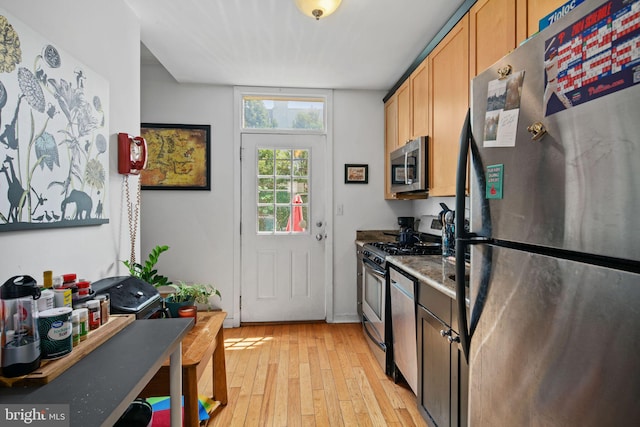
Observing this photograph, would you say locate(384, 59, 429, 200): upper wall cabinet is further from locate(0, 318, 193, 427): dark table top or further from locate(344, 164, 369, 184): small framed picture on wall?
locate(0, 318, 193, 427): dark table top

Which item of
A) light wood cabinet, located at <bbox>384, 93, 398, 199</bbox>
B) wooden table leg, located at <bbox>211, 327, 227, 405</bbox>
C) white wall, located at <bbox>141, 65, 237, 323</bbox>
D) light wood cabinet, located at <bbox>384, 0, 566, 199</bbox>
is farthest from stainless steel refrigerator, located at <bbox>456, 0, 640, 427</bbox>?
white wall, located at <bbox>141, 65, 237, 323</bbox>

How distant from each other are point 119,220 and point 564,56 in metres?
2.09

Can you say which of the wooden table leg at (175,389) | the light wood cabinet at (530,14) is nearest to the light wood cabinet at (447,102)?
the light wood cabinet at (530,14)

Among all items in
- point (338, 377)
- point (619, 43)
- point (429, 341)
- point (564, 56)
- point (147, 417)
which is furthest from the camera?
point (338, 377)

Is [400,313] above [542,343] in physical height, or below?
below

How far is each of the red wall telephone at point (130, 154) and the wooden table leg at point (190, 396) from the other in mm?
1180

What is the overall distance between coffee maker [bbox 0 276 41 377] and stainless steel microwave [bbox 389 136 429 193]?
7.19ft

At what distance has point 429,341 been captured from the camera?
1632 millimetres

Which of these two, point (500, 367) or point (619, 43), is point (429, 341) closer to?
point (500, 367)

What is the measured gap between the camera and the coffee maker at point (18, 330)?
0.71 metres

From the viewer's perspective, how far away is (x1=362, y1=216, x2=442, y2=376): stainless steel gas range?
7.44 ft

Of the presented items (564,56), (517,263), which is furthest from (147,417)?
(564,56)

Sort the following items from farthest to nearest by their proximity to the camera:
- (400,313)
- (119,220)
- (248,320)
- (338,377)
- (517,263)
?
(248,320) < (338,377) < (400,313) < (119,220) < (517,263)

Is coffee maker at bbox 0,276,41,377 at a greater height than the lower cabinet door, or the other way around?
coffee maker at bbox 0,276,41,377
